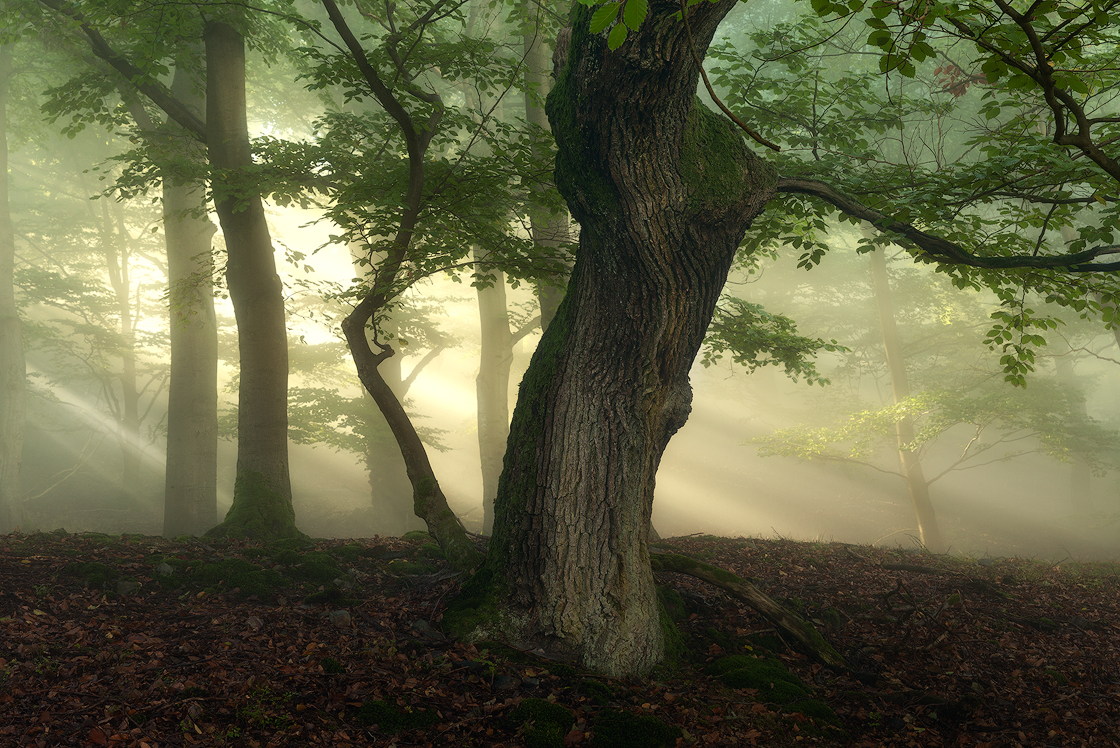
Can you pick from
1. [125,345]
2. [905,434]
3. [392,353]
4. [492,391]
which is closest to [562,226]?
[392,353]

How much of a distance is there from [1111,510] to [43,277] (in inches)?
1410

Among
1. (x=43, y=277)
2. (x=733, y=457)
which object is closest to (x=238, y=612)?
(x=43, y=277)

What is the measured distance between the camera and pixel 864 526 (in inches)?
843

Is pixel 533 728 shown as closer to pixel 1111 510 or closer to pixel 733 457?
pixel 733 457

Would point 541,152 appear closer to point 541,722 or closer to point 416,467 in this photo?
point 416,467

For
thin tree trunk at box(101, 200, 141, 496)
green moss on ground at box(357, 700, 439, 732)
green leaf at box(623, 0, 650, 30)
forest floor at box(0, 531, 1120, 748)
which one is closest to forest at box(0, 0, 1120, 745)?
green leaf at box(623, 0, 650, 30)

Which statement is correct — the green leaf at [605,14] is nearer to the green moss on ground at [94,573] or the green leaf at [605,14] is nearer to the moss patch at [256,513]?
the green moss on ground at [94,573]

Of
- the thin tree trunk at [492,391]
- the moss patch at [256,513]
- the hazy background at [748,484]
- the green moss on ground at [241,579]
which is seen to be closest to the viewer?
the green moss on ground at [241,579]

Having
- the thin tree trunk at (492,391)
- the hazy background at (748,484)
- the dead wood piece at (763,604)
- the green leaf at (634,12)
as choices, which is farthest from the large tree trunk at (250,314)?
the hazy background at (748,484)

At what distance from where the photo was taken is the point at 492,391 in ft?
42.1

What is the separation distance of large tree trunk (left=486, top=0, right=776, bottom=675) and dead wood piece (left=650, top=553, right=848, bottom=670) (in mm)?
681

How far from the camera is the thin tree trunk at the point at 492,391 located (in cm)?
1227

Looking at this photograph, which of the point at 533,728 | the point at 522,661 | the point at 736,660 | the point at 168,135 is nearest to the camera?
the point at 533,728

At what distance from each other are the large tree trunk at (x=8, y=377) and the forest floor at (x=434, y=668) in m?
9.48
